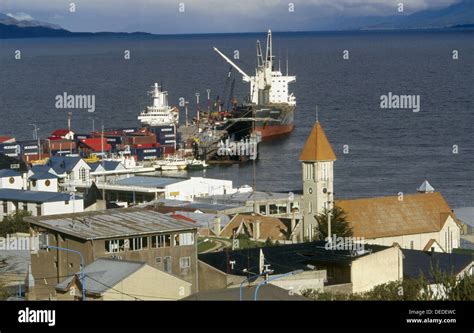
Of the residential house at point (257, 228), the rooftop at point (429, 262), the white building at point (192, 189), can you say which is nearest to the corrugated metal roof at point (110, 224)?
the rooftop at point (429, 262)

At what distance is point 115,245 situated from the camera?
498 inches

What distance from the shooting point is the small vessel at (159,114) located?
48.2 m

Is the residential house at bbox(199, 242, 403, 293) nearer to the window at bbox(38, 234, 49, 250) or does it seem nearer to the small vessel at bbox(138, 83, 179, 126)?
the window at bbox(38, 234, 49, 250)

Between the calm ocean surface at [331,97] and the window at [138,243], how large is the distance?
14246 mm

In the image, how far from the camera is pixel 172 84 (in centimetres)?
7000

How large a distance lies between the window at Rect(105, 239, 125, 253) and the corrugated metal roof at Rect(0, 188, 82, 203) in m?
10.2

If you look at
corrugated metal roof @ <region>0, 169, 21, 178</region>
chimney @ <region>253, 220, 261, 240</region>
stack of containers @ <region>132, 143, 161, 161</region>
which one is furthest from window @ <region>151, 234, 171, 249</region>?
stack of containers @ <region>132, 143, 161, 161</region>

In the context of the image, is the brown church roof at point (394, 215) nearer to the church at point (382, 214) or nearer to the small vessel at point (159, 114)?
the church at point (382, 214)

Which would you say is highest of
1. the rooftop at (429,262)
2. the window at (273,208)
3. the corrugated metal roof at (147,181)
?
the corrugated metal roof at (147,181)

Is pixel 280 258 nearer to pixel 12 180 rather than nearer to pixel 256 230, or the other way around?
pixel 256 230

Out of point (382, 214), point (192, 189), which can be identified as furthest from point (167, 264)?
point (192, 189)

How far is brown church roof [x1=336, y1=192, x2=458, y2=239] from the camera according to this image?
19.6 m
